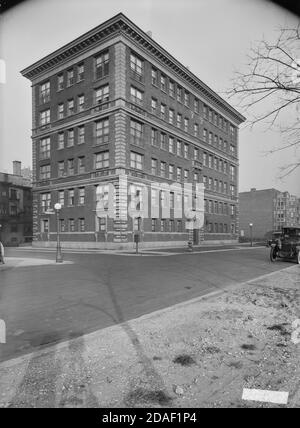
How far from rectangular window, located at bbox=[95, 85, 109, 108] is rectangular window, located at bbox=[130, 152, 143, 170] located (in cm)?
576

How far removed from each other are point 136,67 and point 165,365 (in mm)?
34644

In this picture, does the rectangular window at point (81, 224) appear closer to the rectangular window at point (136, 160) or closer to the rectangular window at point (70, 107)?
the rectangular window at point (136, 160)

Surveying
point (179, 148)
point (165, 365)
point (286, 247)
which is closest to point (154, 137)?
point (179, 148)

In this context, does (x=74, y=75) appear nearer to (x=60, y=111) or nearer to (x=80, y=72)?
(x=80, y=72)

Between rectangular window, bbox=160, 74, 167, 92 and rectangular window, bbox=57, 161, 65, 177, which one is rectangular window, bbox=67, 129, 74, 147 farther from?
rectangular window, bbox=160, 74, 167, 92

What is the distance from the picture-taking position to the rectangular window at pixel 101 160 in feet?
108

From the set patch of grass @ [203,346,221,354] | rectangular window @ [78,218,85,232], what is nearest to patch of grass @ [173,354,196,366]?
patch of grass @ [203,346,221,354]

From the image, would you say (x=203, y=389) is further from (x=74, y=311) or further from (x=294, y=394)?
(x=74, y=311)

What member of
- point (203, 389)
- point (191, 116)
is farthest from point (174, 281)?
point (191, 116)

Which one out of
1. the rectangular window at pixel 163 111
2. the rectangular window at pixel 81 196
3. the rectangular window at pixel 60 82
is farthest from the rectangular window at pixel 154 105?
the rectangular window at pixel 81 196

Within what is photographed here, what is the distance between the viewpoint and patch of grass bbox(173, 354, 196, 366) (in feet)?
12.8

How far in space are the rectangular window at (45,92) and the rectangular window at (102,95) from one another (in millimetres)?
8484

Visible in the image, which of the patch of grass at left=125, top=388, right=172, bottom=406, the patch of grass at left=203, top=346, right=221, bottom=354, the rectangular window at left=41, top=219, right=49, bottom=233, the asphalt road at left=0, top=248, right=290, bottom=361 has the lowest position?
the asphalt road at left=0, top=248, right=290, bottom=361

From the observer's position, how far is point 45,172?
39.5m
